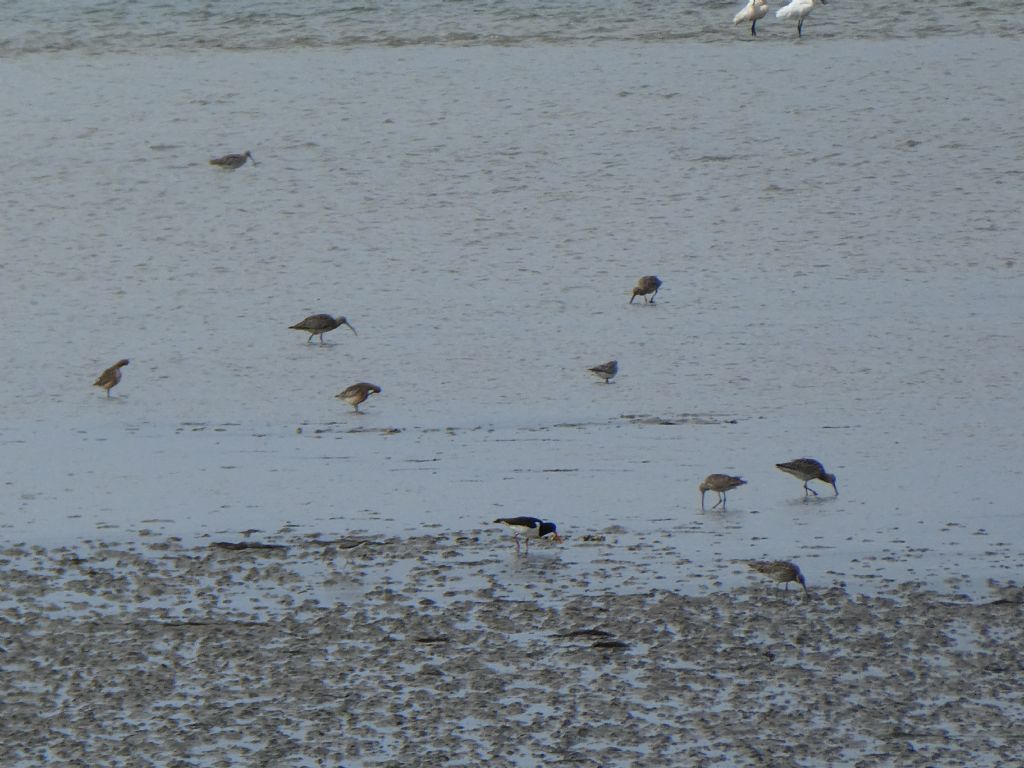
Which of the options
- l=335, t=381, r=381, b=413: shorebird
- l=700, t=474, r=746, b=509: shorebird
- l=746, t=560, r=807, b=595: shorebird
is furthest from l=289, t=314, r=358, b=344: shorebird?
l=746, t=560, r=807, b=595: shorebird

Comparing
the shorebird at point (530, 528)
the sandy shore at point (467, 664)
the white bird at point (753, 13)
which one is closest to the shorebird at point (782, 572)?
the sandy shore at point (467, 664)

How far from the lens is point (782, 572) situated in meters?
10.2

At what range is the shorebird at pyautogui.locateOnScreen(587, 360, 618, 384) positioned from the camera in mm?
14859

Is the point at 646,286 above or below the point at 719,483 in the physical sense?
below

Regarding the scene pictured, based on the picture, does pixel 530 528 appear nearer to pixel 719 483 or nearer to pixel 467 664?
pixel 719 483

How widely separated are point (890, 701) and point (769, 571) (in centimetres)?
166

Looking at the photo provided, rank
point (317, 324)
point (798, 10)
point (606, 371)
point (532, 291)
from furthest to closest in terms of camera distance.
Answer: point (798, 10), point (532, 291), point (317, 324), point (606, 371)

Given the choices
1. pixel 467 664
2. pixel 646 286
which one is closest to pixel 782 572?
pixel 467 664

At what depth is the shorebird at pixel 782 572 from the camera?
10172 mm

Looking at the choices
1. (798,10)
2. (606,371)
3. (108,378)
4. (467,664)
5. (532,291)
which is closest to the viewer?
(467,664)

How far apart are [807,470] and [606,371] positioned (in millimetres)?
3200

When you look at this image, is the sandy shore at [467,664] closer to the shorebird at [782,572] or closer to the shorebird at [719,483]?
the shorebird at [782,572]

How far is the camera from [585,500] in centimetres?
1211

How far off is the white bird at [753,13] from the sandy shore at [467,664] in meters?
21.5
